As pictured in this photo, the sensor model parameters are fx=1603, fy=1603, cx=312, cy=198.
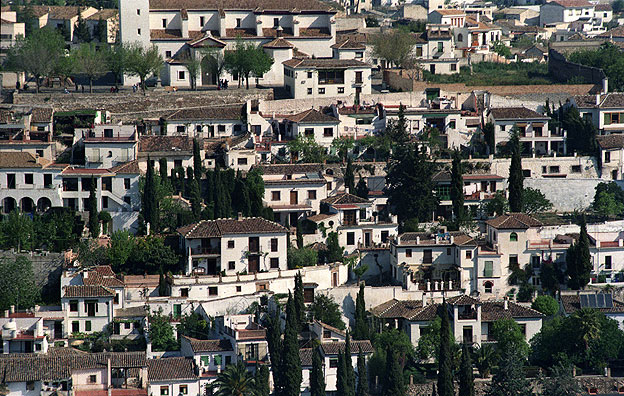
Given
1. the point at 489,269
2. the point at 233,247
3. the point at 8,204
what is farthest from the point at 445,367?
the point at 8,204

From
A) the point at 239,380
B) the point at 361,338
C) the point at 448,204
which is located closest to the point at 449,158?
the point at 448,204

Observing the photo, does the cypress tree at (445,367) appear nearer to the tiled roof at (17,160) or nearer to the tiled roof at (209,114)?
the tiled roof at (17,160)

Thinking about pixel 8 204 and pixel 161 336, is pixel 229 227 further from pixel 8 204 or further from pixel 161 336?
pixel 8 204

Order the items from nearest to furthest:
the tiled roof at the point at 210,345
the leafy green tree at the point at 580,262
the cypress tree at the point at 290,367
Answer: the cypress tree at the point at 290,367 < the tiled roof at the point at 210,345 < the leafy green tree at the point at 580,262

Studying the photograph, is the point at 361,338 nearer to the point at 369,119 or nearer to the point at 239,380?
the point at 239,380

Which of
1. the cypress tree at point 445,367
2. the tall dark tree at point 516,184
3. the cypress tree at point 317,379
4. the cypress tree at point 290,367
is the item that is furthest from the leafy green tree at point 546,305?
the cypress tree at point 290,367

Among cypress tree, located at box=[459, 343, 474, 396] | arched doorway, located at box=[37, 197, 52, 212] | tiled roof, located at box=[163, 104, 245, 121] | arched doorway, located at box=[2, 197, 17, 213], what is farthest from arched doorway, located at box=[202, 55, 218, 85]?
cypress tree, located at box=[459, 343, 474, 396]
